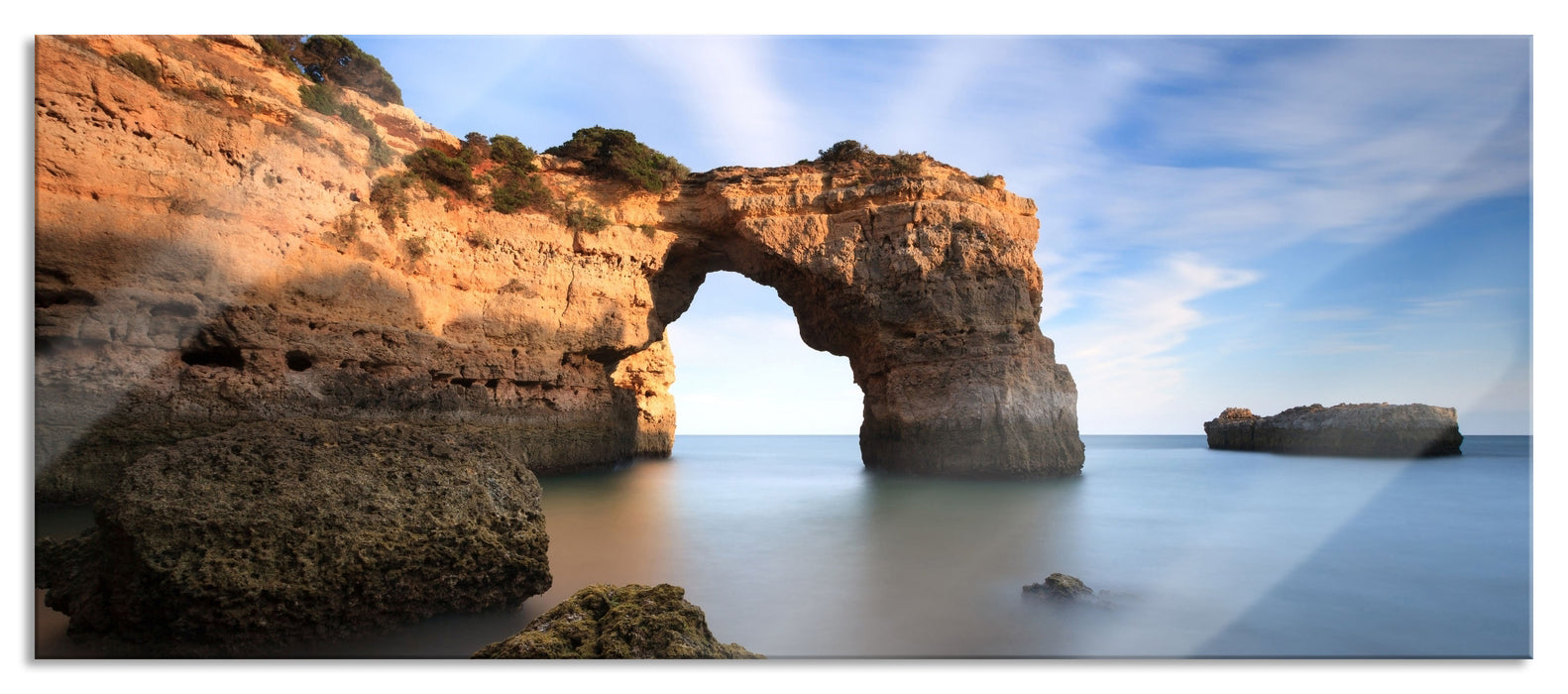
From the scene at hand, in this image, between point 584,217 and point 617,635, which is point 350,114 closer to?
point 584,217

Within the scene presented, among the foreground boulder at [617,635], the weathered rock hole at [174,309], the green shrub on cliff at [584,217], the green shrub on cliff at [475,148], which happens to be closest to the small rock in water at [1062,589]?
the foreground boulder at [617,635]

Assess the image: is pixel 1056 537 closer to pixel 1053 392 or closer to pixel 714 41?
pixel 714 41

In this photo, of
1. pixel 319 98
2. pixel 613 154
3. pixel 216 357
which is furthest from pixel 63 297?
pixel 613 154

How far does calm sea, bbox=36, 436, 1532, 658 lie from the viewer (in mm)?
3850

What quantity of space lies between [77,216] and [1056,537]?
10640 mm

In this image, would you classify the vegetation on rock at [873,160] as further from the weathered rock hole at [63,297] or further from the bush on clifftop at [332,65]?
the weathered rock hole at [63,297]

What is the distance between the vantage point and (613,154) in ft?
44.0

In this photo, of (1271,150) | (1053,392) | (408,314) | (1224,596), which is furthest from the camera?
(1053,392)

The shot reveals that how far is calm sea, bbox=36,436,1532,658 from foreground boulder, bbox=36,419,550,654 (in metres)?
0.20

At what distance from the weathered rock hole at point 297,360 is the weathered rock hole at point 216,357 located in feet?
1.71

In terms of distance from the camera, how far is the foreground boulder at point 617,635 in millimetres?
3260

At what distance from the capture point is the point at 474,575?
3912 mm

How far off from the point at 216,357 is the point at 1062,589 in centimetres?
1005
